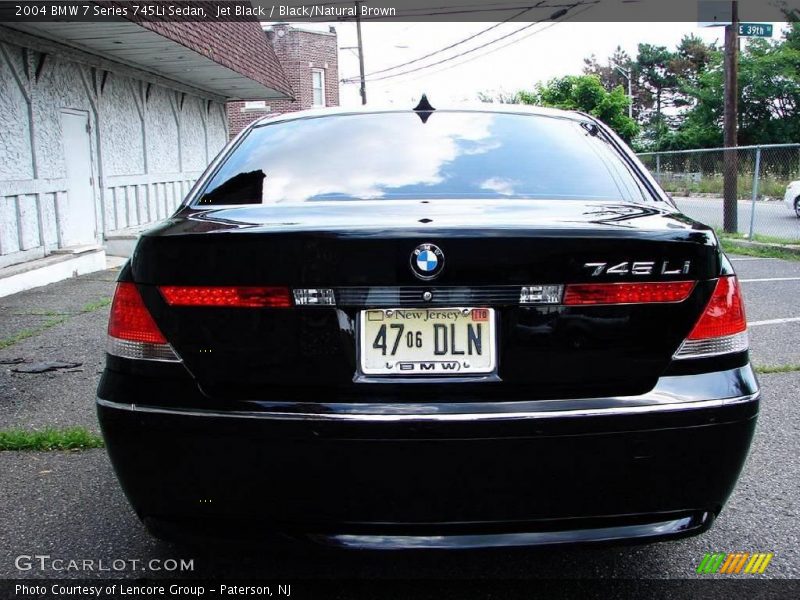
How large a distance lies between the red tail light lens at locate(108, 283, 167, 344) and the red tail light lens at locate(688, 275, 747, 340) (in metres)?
1.43

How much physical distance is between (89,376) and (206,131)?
43.1 feet

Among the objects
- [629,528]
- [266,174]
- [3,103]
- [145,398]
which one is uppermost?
[3,103]

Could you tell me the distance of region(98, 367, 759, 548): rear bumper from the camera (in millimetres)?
1920

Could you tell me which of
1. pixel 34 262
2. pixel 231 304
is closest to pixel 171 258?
pixel 231 304

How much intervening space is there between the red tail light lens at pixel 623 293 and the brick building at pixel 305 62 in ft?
96.6

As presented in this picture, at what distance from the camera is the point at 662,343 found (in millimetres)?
2014

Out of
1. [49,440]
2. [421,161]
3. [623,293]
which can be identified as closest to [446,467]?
[623,293]

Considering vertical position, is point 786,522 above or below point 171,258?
below

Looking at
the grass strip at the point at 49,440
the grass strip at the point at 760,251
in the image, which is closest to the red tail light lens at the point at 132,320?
the grass strip at the point at 49,440

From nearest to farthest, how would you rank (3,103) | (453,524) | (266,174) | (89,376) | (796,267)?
(453,524) < (266,174) < (89,376) < (3,103) < (796,267)

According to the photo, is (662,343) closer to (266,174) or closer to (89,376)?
(266,174)

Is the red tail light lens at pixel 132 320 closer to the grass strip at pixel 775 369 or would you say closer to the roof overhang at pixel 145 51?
the grass strip at pixel 775 369

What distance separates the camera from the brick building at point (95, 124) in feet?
29.9

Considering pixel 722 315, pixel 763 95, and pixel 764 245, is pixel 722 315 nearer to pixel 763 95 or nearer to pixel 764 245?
pixel 764 245
